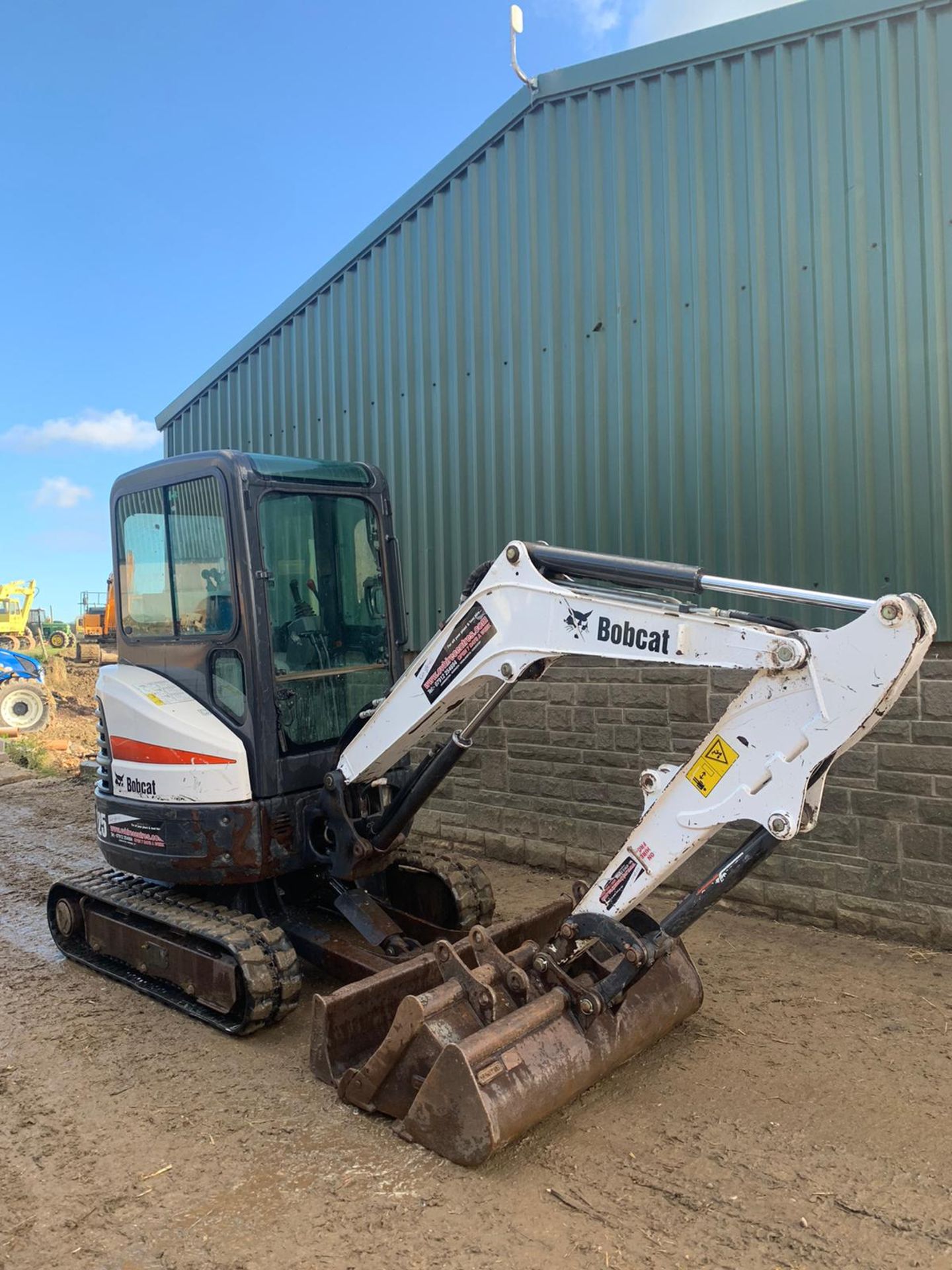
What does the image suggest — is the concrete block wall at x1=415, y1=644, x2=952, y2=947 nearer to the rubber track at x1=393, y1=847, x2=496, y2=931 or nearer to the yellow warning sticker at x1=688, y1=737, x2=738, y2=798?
the rubber track at x1=393, y1=847, x2=496, y2=931

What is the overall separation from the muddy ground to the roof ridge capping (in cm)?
607

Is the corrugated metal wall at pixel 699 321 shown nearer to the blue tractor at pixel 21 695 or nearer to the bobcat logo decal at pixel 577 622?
the bobcat logo decal at pixel 577 622

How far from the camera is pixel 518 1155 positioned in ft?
11.9

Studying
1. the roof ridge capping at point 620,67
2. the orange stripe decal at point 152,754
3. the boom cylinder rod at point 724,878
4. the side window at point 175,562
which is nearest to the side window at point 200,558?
the side window at point 175,562

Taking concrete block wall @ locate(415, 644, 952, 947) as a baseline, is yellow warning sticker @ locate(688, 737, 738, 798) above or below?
above

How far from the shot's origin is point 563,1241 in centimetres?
313

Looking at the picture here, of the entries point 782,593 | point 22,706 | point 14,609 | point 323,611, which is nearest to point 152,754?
point 323,611

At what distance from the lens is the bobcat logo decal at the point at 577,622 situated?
12.9 feet

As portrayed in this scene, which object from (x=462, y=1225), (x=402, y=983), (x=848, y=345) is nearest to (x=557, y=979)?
(x=402, y=983)

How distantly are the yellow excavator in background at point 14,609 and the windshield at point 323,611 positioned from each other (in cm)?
2823

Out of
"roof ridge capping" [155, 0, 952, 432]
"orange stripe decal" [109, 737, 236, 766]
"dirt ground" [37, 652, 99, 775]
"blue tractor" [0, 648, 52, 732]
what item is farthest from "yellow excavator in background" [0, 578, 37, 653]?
"orange stripe decal" [109, 737, 236, 766]

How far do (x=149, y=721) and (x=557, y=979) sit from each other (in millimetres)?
2647

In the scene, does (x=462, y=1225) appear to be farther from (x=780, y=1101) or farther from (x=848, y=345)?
(x=848, y=345)

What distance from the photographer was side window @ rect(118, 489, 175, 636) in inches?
215
